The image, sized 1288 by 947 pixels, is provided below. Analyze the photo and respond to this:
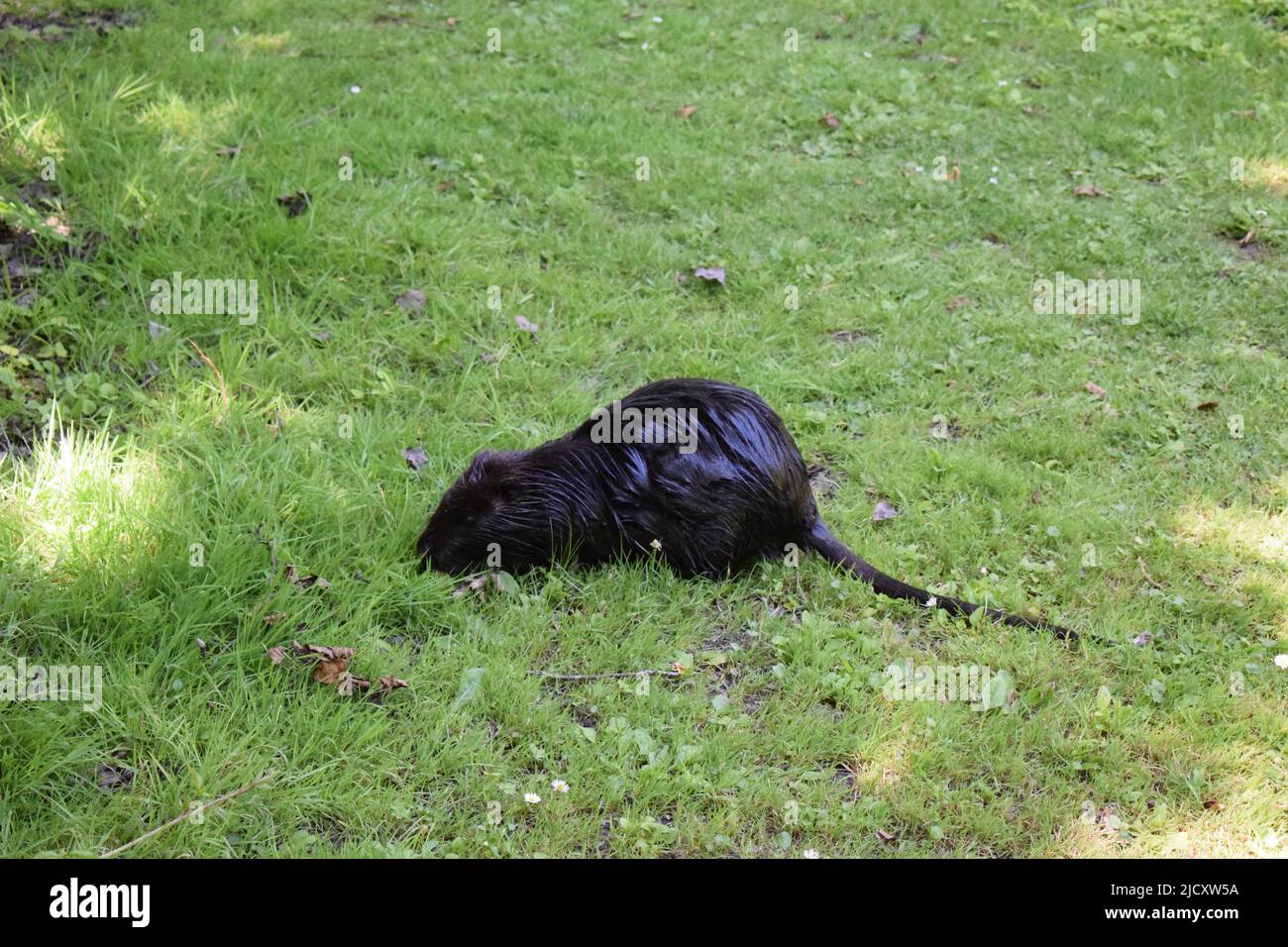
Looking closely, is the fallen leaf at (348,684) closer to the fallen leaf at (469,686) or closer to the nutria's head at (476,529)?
the fallen leaf at (469,686)

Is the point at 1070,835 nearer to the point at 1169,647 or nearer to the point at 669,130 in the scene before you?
the point at 1169,647

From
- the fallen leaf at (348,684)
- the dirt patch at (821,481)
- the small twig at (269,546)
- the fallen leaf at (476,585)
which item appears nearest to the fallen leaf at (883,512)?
the dirt patch at (821,481)

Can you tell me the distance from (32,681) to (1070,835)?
115 inches

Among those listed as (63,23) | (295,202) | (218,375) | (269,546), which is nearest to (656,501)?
(269,546)

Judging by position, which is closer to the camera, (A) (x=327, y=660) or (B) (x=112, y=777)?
(B) (x=112, y=777)

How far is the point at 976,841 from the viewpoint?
9.48 feet

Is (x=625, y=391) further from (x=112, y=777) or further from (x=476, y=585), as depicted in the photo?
(x=112, y=777)

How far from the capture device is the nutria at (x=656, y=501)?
11.8 ft

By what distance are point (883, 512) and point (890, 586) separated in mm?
521

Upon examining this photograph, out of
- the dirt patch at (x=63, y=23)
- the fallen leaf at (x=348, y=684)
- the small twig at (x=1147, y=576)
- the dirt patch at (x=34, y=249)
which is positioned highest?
the dirt patch at (x=63, y=23)

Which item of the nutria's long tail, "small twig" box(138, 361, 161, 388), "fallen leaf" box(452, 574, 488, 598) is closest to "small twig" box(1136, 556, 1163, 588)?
the nutria's long tail

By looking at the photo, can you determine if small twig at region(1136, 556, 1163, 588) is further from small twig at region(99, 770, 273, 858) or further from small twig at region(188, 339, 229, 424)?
small twig at region(188, 339, 229, 424)

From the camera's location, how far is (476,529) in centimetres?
362
